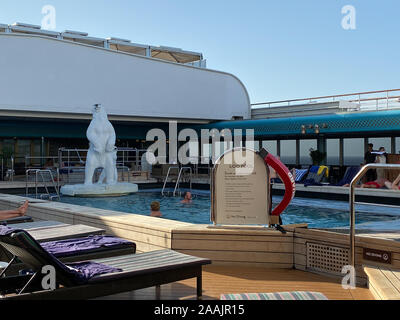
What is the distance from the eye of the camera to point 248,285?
4082mm

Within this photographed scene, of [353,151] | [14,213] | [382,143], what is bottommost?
[14,213]

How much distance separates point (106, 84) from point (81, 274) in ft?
67.0

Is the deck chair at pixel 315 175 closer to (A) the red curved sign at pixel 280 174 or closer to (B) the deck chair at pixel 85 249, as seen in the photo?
(A) the red curved sign at pixel 280 174

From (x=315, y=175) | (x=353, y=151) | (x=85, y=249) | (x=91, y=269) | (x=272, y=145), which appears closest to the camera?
(x=91, y=269)

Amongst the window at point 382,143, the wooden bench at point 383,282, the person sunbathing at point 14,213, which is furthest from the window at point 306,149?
the wooden bench at point 383,282

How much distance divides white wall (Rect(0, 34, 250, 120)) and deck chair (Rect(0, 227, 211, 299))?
58.3ft

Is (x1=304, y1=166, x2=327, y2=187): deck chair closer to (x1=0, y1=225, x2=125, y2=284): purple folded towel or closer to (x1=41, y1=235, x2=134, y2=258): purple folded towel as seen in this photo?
(x1=41, y1=235, x2=134, y2=258): purple folded towel

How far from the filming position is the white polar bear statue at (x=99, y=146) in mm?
14102

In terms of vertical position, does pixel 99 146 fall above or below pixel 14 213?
above

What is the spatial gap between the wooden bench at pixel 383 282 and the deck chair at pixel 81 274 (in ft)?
4.19

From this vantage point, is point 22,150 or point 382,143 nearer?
point 382,143

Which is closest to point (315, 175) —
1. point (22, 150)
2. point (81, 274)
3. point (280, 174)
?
point (280, 174)

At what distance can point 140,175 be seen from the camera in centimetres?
1880

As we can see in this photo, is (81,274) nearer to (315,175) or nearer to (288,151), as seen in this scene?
(315,175)
